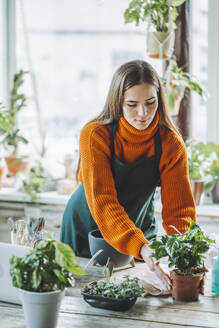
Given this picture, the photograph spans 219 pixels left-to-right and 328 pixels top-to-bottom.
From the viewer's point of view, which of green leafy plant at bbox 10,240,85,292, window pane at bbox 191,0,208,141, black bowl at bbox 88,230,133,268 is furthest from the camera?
window pane at bbox 191,0,208,141

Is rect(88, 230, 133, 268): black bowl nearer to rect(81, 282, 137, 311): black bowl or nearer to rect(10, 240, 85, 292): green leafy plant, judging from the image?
rect(81, 282, 137, 311): black bowl

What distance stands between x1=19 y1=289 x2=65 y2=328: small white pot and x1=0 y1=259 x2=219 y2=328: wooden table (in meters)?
0.07

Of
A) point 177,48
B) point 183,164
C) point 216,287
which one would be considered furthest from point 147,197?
point 177,48

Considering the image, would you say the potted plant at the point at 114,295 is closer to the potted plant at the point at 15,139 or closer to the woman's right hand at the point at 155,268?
the woman's right hand at the point at 155,268

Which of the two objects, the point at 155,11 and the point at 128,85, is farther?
the point at 155,11

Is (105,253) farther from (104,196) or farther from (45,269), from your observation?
(45,269)

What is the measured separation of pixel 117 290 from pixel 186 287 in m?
0.22

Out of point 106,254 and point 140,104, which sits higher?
point 140,104

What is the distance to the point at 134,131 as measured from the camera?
5.54 ft

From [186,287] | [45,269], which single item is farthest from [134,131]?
[45,269]

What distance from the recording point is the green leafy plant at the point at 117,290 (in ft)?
4.16

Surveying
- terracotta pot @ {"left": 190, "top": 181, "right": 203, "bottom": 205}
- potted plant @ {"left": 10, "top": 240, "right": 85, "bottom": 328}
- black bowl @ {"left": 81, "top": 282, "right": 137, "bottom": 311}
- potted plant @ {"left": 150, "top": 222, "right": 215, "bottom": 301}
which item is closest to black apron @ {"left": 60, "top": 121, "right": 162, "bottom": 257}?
potted plant @ {"left": 150, "top": 222, "right": 215, "bottom": 301}

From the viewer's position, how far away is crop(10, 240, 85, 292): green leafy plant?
1093 millimetres

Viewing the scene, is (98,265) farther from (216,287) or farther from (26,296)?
(26,296)
